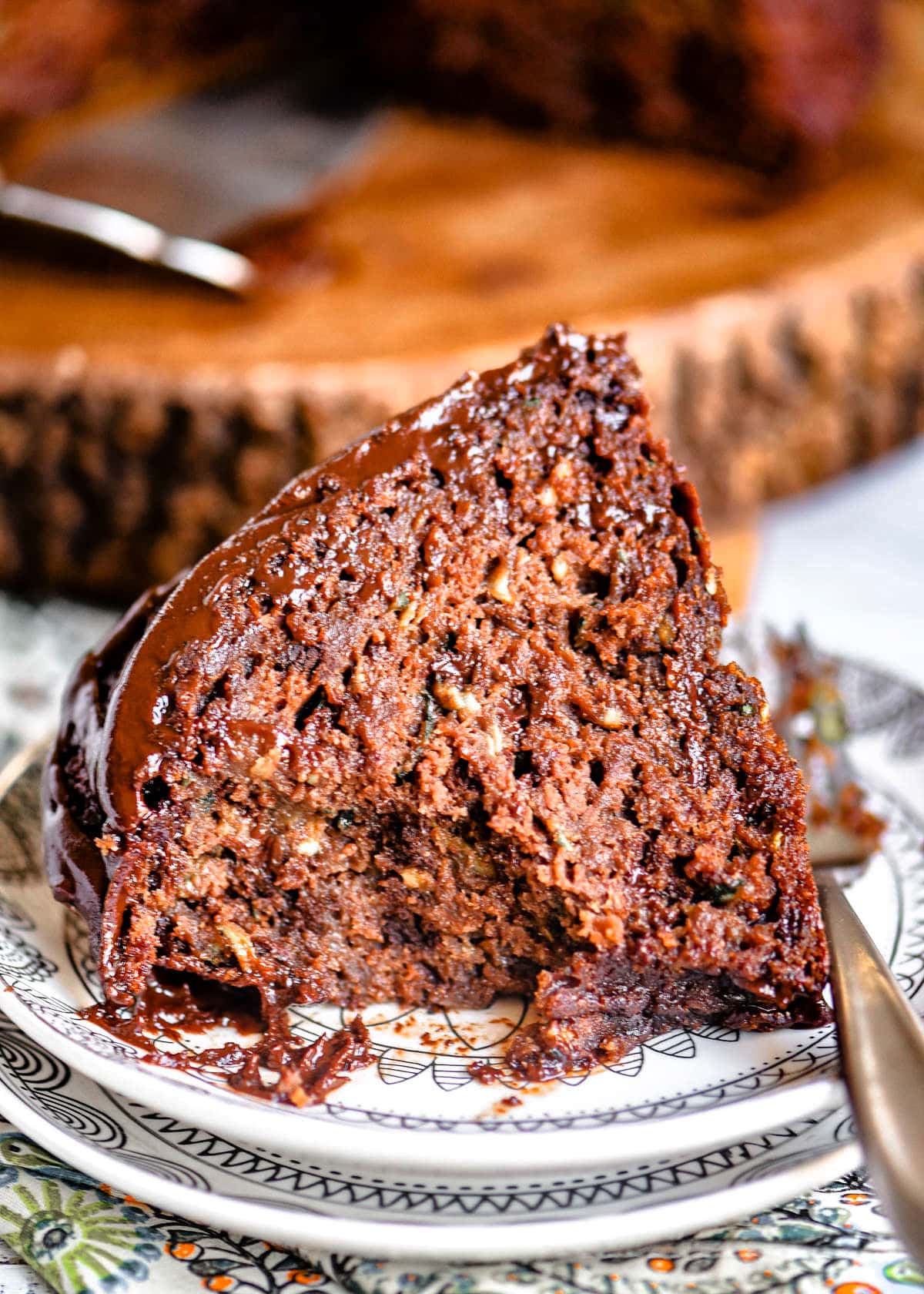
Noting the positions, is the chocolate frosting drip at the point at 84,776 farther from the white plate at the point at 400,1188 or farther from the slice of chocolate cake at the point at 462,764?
the white plate at the point at 400,1188

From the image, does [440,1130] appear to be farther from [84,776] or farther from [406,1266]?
[84,776]

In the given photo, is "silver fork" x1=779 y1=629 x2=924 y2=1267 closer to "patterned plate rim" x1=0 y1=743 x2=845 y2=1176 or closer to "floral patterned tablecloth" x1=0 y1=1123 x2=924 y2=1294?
"patterned plate rim" x1=0 y1=743 x2=845 y2=1176

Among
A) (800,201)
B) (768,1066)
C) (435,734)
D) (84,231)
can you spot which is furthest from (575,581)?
(800,201)

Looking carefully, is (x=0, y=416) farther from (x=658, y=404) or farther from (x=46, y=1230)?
(x=46, y=1230)

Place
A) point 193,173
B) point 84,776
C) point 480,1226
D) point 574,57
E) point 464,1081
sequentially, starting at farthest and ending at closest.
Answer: point 574,57, point 193,173, point 84,776, point 464,1081, point 480,1226

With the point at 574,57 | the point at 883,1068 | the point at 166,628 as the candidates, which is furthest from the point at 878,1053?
the point at 574,57

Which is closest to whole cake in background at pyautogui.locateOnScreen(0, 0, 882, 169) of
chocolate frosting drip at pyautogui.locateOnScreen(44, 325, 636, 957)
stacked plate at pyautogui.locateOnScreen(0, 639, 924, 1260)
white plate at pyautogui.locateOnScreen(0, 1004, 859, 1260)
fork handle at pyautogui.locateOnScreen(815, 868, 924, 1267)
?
chocolate frosting drip at pyautogui.locateOnScreen(44, 325, 636, 957)
